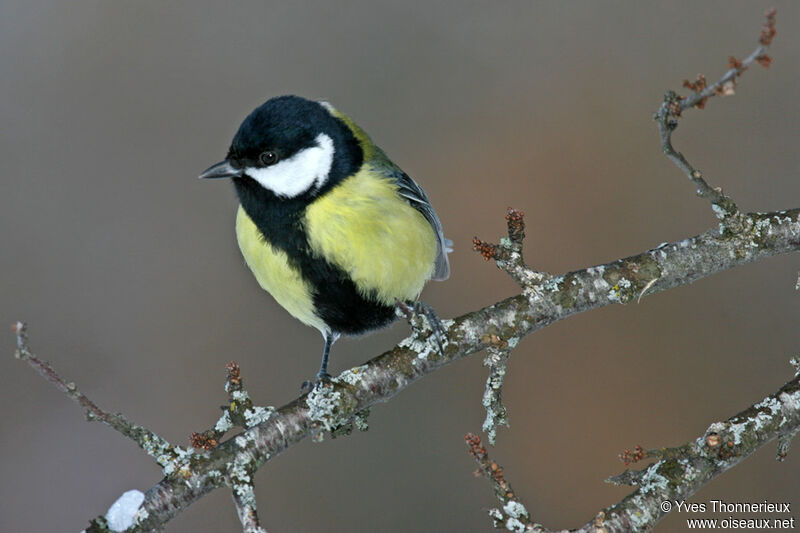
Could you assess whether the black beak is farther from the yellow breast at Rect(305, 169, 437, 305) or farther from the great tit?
the yellow breast at Rect(305, 169, 437, 305)

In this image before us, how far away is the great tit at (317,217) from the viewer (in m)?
1.78

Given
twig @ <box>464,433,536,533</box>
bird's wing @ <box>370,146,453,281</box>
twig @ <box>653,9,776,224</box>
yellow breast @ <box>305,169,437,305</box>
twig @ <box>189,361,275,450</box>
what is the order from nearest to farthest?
twig @ <box>653,9,776,224</box> → twig @ <box>464,433,536,533</box> → twig @ <box>189,361,275,450</box> → yellow breast @ <box>305,169,437,305</box> → bird's wing @ <box>370,146,453,281</box>

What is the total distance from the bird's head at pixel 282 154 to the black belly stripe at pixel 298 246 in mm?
20

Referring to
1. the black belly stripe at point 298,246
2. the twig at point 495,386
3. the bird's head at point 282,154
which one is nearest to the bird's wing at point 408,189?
the bird's head at point 282,154

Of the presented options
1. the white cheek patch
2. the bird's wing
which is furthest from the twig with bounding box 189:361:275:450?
the bird's wing

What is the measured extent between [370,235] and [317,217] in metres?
0.13

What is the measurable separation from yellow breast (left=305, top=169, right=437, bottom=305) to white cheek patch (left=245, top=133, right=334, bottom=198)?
0.15 feet

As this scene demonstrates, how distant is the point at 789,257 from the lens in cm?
238

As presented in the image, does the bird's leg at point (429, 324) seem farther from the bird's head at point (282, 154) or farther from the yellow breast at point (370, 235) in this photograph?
the bird's head at point (282, 154)

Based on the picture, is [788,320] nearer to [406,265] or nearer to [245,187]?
[406,265]

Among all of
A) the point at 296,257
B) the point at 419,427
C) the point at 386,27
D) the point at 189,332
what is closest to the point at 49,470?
the point at 189,332

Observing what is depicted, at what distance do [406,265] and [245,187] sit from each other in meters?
0.42

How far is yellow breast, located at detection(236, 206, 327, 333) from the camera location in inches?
72.0

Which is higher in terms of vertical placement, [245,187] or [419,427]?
[245,187]
